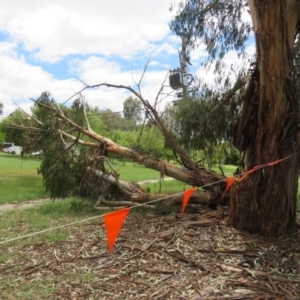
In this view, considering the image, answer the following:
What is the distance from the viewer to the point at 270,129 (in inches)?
231

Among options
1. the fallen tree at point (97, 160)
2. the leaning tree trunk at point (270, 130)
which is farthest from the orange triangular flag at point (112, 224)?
the fallen tree at point (97, 160)

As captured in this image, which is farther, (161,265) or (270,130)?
(270,130)

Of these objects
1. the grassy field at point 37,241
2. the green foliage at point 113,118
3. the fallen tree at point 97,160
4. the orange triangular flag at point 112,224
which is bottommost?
the grassy field at point 37,241

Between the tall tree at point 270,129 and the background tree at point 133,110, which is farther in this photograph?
the background tree at point 133,110

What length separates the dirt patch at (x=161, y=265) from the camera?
14.1ft

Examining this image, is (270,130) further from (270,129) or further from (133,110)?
(133,110)

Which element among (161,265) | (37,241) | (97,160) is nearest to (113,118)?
(97,160)

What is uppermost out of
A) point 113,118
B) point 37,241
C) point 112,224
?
point 113,118

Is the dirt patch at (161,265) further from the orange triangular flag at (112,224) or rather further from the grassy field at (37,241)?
the orange triangular flag at (112,224)

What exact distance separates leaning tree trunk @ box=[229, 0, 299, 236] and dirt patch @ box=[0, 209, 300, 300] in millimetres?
341

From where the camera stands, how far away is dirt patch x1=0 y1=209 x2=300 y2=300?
14.1ft

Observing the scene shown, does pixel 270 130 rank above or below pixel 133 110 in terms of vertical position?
below

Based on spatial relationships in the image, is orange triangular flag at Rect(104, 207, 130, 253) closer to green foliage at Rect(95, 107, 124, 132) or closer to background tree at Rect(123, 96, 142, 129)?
background tree at Rect(123, 96, 142, 129)

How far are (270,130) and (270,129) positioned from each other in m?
0.01
